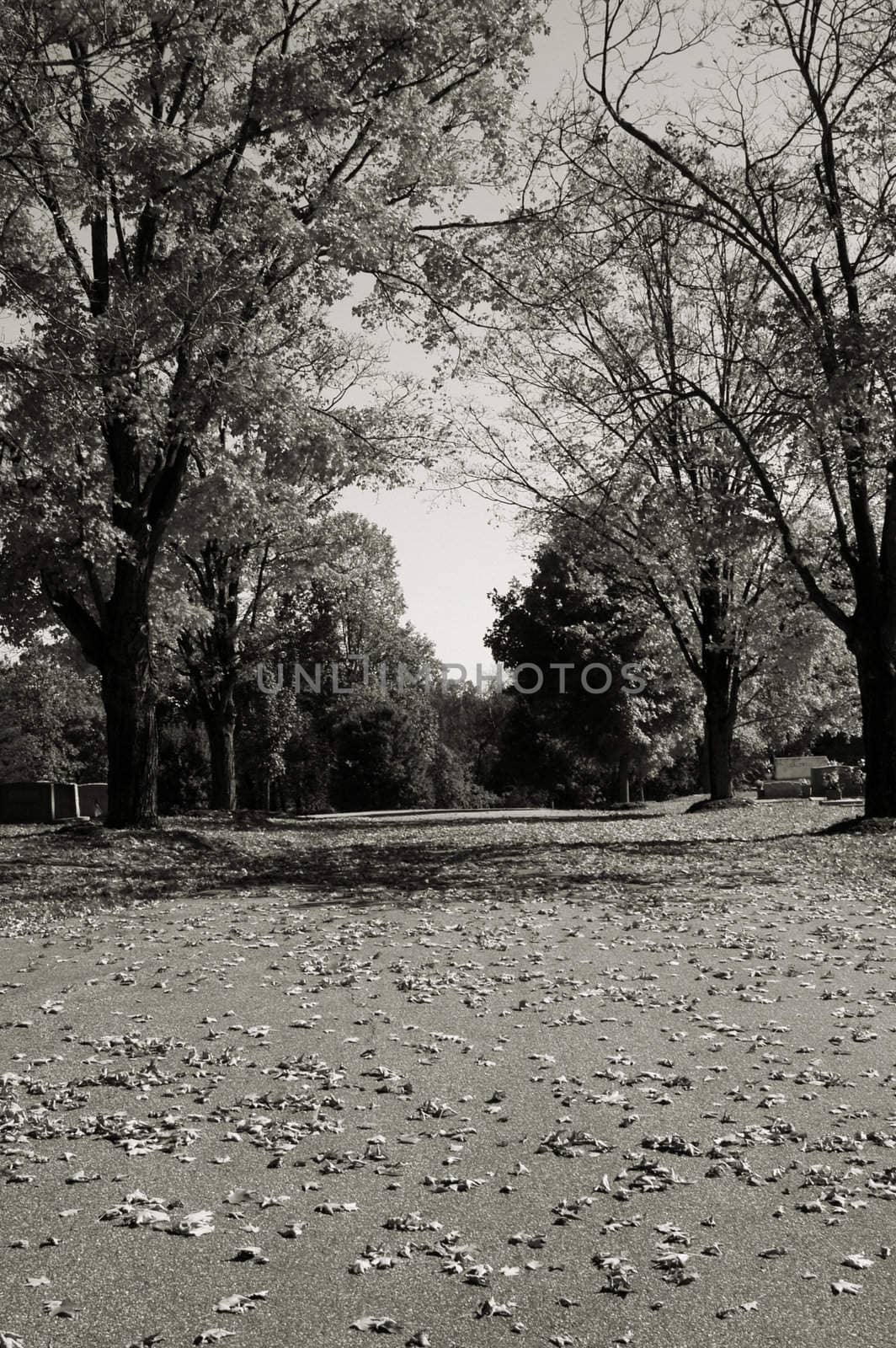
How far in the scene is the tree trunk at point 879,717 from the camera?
650 inches

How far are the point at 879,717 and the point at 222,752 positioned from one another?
1708cm

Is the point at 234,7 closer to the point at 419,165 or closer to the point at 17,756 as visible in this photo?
the point at 419,165

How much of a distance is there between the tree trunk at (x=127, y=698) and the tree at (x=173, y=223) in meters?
0.03

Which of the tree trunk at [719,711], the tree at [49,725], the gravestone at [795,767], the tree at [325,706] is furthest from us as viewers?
the tree at [325,706]

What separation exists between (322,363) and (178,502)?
6633mm

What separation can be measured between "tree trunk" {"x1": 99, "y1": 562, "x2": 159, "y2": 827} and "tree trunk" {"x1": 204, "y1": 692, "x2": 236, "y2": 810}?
1038cm

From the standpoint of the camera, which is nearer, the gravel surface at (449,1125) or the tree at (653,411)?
the gravel surface at (449,1125)

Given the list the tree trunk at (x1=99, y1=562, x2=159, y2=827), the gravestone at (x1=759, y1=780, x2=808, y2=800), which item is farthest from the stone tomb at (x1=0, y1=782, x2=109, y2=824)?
the gravestone at (x1=759, y1=780, x2=808, y2=800)

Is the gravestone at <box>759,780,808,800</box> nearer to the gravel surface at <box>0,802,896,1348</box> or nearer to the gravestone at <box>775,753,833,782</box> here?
the gravestone at <box>775,753,833,782</box>

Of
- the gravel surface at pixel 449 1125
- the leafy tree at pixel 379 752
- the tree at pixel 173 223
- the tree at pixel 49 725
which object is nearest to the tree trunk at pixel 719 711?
the tree at pixel 173 223

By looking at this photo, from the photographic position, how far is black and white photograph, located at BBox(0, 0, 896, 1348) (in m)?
4.02

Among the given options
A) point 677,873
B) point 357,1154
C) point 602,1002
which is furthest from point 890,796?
point 357,1154

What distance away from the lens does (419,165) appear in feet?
51.7

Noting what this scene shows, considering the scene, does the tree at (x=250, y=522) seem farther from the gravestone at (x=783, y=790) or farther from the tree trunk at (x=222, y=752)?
the gravestone at (x=783, y=790)
